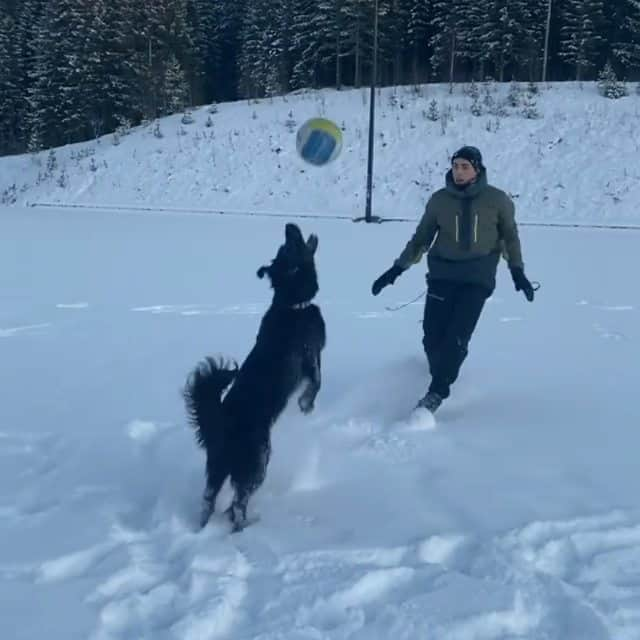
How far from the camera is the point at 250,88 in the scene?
126 ft

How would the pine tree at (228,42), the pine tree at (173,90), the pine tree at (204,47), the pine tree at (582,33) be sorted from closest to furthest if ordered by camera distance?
the pine tree at (582,33) → the pine tree at (173,90) → the pine tree at (204,47) → the pine tree at (228,42)

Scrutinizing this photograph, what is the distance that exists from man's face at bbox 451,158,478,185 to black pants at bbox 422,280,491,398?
2.12 feet

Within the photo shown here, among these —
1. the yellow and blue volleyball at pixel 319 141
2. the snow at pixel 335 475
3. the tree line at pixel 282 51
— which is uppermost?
the tree line at pixel 282 51

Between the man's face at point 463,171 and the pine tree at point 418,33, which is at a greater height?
the pine tree at point 418,33

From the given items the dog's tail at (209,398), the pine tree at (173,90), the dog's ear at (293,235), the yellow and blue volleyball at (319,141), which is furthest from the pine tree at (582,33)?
the dog's tail at (209,398)

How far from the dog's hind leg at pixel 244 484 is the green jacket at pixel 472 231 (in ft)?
6.28

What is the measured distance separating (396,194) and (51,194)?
38.3 feet

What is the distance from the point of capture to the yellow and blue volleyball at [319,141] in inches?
592

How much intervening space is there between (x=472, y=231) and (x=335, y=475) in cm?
170

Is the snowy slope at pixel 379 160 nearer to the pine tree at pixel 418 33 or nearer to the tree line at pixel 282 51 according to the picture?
the tree line at pixel 282 51

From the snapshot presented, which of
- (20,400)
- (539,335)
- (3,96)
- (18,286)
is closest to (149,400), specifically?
(20,400)

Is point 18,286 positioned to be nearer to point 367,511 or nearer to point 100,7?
point 367,511

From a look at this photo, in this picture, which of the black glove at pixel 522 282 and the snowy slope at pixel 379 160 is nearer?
the black glove at pixel 522 282

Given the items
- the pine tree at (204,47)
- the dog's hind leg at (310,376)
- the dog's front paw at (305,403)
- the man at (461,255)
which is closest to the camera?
the dog's hind leg at (310,376)
